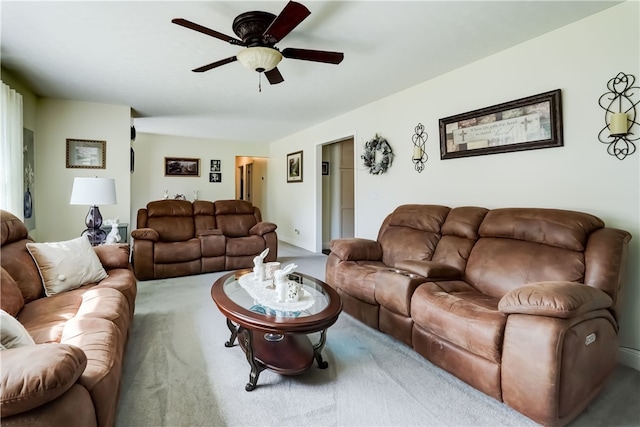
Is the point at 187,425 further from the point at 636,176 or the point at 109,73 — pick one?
the point at 109,73

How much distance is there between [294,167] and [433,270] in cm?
478

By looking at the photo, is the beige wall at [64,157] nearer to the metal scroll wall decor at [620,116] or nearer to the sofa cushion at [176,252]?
the sofa cushion at [176,252]

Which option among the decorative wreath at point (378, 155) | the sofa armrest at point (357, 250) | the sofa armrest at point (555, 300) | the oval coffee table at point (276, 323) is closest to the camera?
the sofa armrest at point (555, 300)

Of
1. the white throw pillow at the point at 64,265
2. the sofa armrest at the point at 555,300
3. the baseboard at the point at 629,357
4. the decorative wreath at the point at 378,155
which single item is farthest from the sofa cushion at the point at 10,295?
the baseboard at the point at 629,357

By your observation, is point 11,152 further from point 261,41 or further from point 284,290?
point 284,290

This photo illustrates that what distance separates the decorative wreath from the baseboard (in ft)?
9.01

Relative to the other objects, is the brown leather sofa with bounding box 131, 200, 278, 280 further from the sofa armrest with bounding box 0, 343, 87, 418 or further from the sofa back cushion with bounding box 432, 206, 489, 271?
the sofa armrest with bounding box 0, 343, 87, 418

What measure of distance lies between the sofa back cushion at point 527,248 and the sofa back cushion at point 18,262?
9.98 ft

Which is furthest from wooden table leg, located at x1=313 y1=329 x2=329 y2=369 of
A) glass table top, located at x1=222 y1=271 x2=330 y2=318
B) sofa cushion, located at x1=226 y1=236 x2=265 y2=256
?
sofa cushion, located at x1=226 y1=236 x2=265 y2=256

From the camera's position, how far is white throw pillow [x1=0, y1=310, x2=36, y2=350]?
1.12m

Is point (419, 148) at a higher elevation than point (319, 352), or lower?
higher

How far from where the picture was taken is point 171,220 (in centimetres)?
479

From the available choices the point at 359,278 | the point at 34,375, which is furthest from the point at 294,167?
the point at 34,375

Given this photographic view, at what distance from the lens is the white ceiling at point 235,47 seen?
2.16 meters
